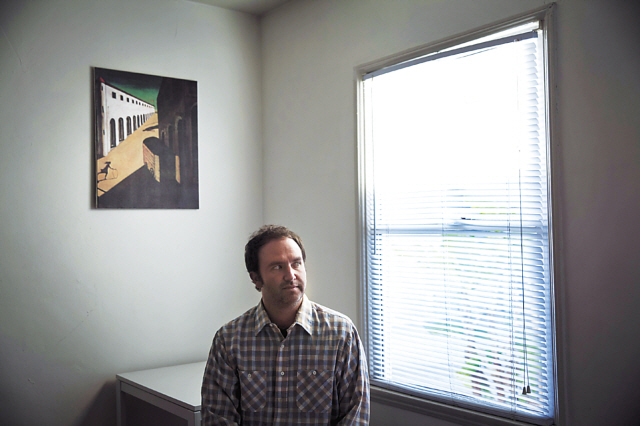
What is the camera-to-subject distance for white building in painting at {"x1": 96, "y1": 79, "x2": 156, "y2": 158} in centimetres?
289

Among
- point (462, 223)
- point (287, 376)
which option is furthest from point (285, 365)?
point (462, 223)

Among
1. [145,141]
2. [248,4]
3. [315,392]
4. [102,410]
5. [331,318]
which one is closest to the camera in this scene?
[315,392]

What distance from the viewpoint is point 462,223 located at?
7.71ft

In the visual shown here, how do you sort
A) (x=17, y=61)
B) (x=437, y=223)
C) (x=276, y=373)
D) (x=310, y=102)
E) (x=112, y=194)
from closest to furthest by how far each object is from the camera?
(x=276, y=373) → (x=437, y=223) → (x=17, y=61) → (x=112, y=194) → (x=310, y=102)

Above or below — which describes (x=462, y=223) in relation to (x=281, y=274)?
above

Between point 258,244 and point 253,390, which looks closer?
point 253,390

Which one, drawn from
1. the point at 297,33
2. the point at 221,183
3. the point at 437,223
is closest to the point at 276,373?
the point at 437,223

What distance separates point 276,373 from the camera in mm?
1858

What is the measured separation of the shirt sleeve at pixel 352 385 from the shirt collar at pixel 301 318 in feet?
0.50

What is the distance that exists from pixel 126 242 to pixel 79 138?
0.62 m

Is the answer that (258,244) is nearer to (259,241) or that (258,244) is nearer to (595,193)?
(259,241)

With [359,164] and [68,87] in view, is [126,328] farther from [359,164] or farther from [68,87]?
[359,164]

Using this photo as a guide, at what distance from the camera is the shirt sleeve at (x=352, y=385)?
183 centimetres

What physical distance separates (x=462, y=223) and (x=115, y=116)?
1.97m
